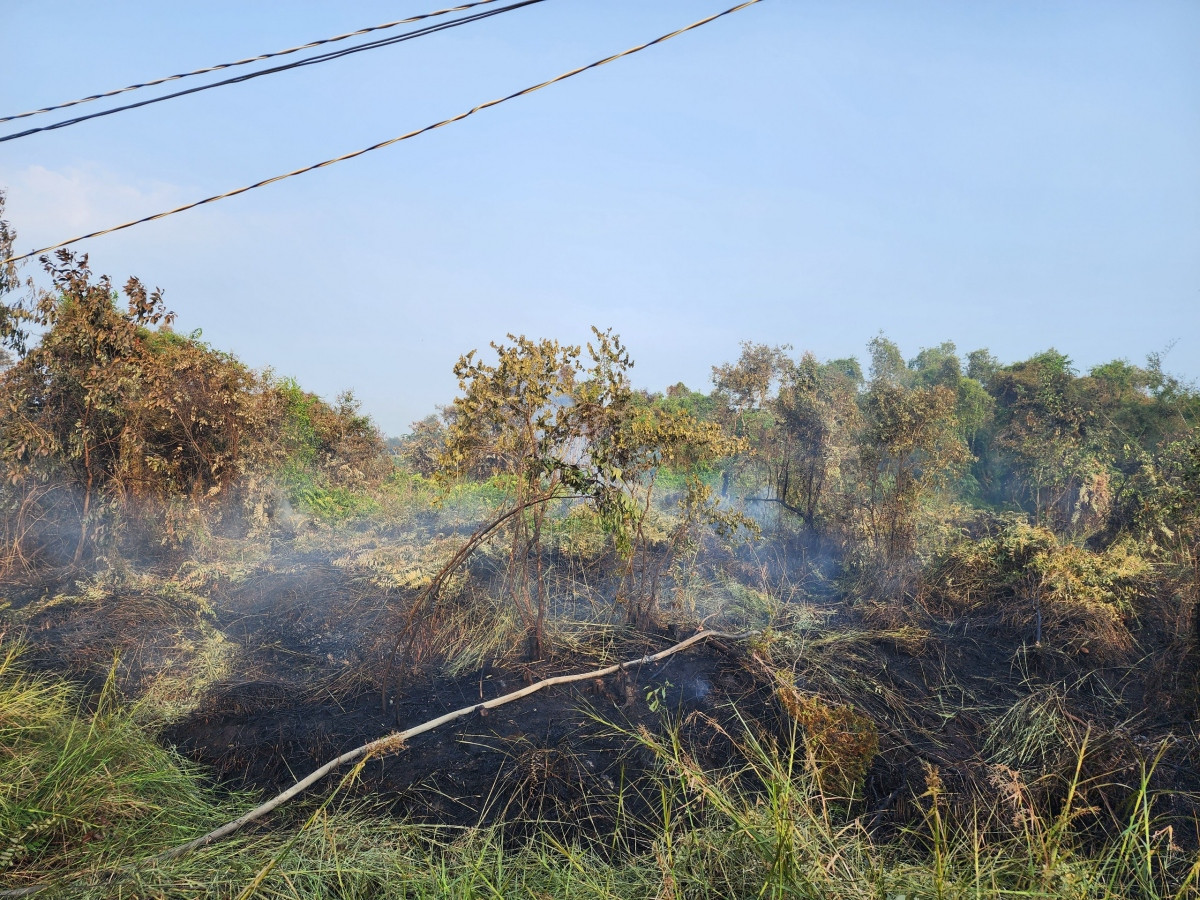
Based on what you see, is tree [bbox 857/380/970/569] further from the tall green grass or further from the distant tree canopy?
the tall green grass

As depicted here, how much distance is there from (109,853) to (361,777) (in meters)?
1.45

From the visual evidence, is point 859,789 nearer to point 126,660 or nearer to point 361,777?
point 361,777

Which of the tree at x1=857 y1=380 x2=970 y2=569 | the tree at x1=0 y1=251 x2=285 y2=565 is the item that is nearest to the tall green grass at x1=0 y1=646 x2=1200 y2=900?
the tree at x1=0 y1=251 x2=285 y2=565

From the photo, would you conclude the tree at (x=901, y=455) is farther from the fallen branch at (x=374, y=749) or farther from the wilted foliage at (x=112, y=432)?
the wilted foliage at (x=112, y=432)

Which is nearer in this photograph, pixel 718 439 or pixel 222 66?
pixel 222 66

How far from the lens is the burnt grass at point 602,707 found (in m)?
4.21

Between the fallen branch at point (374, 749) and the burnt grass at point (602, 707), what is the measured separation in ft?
0.33

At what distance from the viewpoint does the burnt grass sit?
4.21m

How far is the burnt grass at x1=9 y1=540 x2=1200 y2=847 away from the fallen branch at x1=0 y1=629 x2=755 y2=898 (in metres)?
0.10

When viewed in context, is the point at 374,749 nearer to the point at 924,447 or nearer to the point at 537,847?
the point at 537,847

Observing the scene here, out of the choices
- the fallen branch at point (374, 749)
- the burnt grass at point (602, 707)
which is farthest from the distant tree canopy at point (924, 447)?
the fallen branch at point (374, 749)

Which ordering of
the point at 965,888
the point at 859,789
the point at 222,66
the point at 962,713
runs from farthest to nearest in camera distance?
1. the point at 962,713
2. the point at 222,66
3. the point at 859,789
4. the point at 965,888

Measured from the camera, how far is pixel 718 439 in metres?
7.21

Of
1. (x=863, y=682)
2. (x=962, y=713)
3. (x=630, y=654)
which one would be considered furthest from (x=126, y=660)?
(x=962, y=713)
